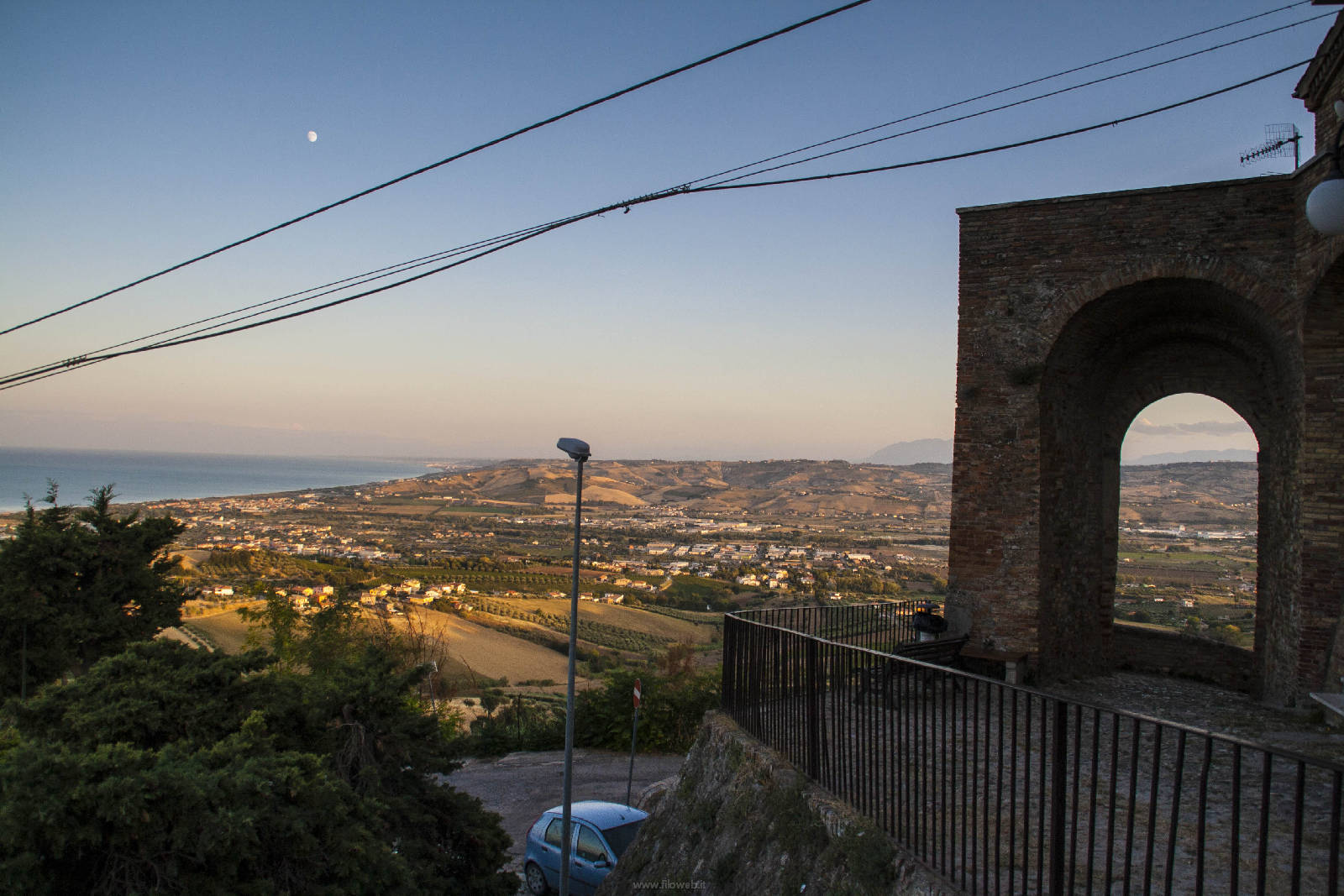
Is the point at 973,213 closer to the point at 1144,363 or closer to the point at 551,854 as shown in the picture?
the point at 1144,363

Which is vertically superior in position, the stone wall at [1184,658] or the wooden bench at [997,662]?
the wooden bench at [997,662]

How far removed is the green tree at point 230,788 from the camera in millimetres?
5777

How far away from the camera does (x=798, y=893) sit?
5219 mm

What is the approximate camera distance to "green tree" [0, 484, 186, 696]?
1373 cm

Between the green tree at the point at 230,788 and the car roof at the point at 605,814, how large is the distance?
2675 mm

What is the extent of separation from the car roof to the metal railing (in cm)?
455

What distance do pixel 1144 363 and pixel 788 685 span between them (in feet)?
31.1

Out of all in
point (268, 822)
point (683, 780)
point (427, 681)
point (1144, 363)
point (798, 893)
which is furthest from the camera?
point (427, 681)

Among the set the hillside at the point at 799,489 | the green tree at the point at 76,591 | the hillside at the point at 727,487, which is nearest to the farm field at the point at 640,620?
the hillside at the point at 799,489

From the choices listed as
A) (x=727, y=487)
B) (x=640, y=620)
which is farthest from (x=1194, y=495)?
(x=727, y=487)

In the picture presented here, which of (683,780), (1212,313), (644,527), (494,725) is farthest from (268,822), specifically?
(644,527)

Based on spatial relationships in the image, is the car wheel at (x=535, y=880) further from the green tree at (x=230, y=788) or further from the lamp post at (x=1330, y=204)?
the lamp post at (x=1330, y=204)

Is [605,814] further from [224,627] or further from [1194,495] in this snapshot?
[1194,495]

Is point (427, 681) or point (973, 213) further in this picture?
point (427, 681)
